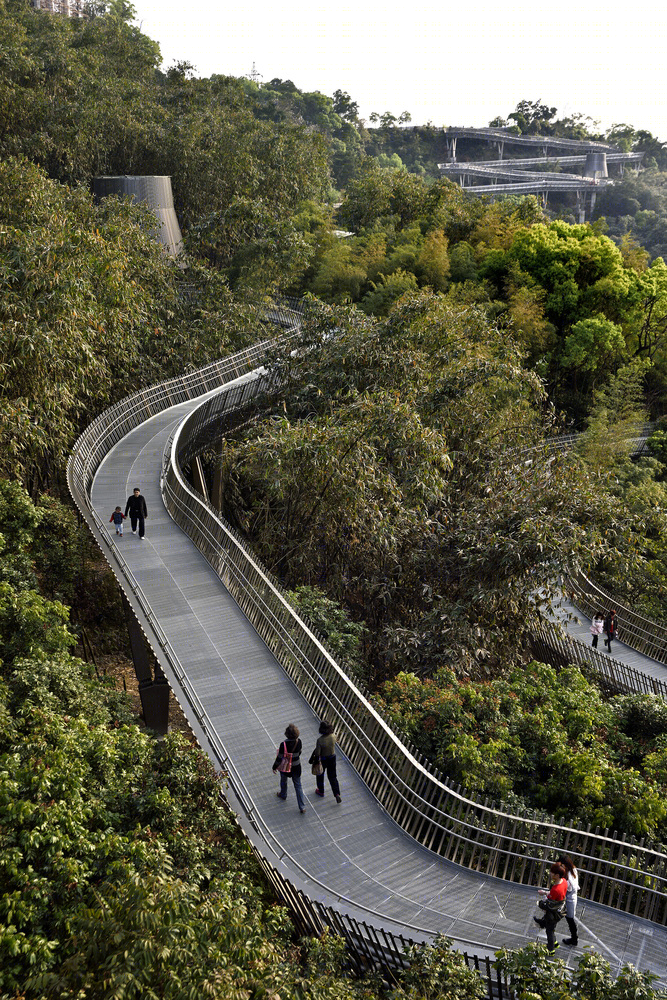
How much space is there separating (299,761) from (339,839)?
3.16 ft

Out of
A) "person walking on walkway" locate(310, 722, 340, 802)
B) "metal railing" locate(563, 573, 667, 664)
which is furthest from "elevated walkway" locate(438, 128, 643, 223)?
"person walking on walkway" locate(310, 722, 340, 802)

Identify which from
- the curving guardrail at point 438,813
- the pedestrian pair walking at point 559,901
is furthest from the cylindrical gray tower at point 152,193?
the pedestrian pair walking at point 559,901

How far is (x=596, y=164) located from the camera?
431ft

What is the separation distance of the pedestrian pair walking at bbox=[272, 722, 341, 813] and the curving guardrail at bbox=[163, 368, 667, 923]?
28.8 inches

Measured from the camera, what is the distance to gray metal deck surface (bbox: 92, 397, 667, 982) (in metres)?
8.33

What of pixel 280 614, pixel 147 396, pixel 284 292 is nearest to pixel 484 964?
pixel 280 614

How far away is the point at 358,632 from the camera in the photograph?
14.6m

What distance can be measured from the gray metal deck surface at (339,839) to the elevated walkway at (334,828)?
1 cm

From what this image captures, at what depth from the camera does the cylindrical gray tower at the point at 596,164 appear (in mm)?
130125

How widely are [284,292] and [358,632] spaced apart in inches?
1230

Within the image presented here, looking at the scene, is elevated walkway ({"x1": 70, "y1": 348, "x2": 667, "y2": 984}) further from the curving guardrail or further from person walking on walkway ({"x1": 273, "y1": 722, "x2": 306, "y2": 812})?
person walking on walkway ({"x1": 273, "y1": 722, "x2": 306, "y2": 812})

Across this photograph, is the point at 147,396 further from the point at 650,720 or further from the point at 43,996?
the point at 43,996

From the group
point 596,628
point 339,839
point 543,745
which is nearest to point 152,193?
point 596,628

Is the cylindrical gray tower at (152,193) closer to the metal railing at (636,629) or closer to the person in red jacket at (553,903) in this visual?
the metal railing at (636,629)
